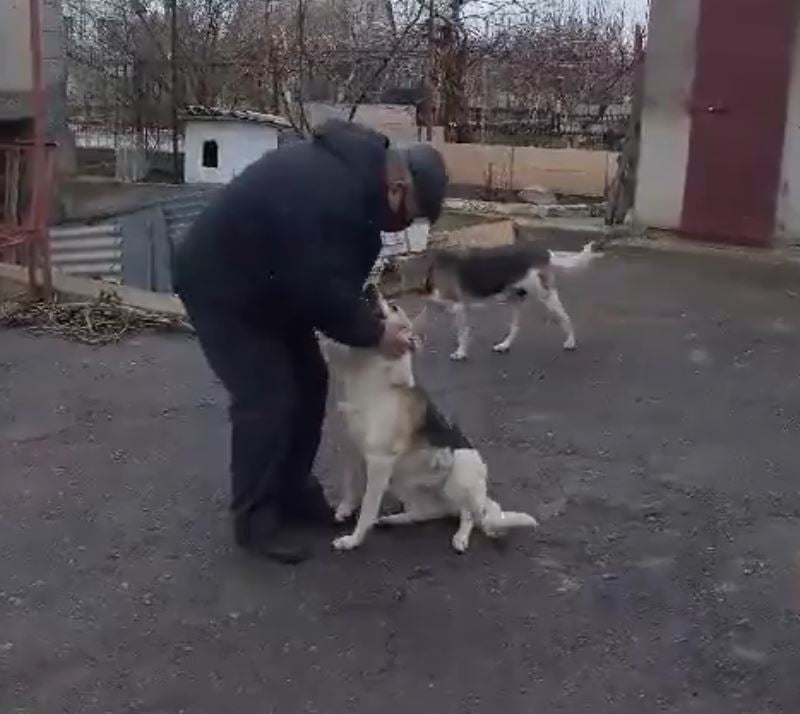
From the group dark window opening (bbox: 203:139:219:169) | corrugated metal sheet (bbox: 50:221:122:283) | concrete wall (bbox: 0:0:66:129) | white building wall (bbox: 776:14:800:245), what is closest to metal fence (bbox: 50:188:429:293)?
corrugated metal sheet (bbox: 50:221:122:283)

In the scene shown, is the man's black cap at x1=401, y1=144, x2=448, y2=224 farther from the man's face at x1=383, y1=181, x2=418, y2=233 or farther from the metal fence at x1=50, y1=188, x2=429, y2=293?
the metal fence at x1=50, y1=188, x2=429, y2=293

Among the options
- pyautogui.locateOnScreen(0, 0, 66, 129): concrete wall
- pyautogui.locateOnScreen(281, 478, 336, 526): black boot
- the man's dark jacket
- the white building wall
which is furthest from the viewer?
the white building wall

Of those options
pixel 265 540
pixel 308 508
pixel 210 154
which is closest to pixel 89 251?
pixel 210 154

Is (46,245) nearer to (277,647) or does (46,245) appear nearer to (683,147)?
(277,647)

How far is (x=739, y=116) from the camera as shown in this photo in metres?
12.0

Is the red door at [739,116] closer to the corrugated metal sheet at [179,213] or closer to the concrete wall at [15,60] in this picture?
the corrugated metal sheet at [179,213]

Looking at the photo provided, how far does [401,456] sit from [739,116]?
923cm

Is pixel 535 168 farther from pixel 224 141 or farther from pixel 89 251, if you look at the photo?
pixel 89 251

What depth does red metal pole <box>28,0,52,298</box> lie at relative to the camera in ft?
26.1

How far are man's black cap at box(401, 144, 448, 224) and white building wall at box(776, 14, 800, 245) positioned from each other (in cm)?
910

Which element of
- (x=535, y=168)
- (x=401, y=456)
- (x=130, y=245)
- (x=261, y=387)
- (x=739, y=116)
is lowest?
(x=401, y=456)

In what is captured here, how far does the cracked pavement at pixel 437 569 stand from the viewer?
10.5 feet

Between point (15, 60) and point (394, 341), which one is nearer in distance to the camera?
point (394, 341)

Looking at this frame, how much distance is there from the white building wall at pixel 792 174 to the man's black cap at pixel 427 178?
9.10m
